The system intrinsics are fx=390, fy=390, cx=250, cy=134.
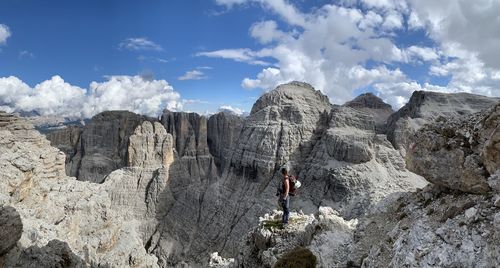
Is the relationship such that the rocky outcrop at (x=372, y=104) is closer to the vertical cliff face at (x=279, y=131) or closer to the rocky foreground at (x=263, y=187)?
the rocky foreground at (x=263, y=187)

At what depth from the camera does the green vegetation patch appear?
1631cm

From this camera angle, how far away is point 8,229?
19.0 metres

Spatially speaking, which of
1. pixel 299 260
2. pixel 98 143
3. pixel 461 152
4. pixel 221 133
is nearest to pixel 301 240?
pixel 299 260

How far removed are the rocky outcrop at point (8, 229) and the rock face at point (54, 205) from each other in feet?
7.55

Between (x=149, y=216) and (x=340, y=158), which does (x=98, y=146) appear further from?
(x=340, y=158)

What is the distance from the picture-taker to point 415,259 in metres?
10.7

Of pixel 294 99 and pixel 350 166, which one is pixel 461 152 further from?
pixel 294 99

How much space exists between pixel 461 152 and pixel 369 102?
9392cm

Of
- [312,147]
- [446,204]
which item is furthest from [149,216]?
[446,204]

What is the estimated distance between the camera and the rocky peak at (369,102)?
101625 mm

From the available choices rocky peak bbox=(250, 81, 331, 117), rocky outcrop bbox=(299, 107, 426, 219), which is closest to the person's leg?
rocky outcrop bbox=(299, 107, 426, 219)

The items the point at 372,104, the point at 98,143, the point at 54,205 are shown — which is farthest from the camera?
the point at 372,104

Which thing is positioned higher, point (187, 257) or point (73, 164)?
point (73, 164)

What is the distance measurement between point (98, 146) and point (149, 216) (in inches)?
1046
